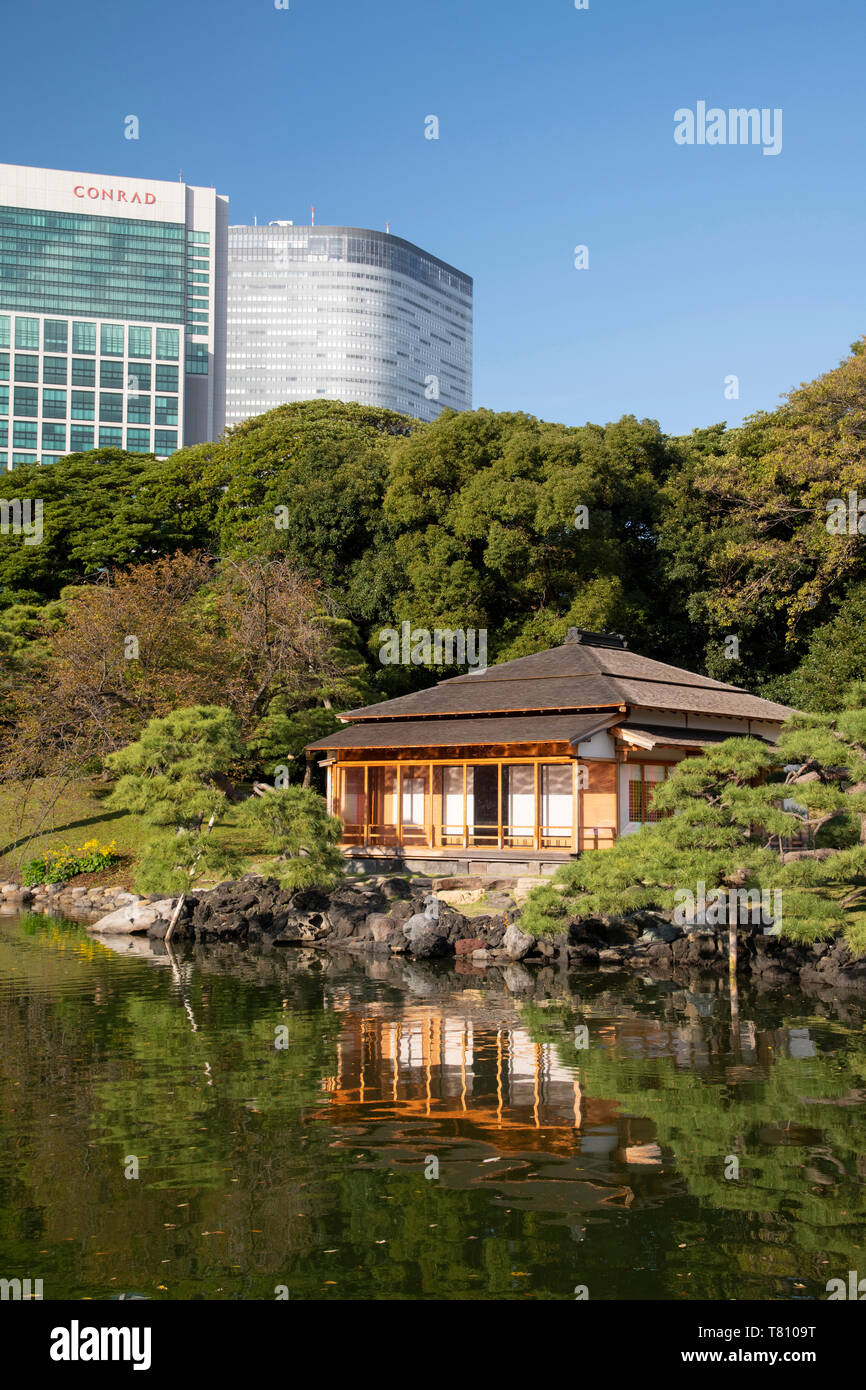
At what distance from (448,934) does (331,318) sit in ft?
539

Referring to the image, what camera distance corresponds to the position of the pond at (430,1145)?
6.88 m

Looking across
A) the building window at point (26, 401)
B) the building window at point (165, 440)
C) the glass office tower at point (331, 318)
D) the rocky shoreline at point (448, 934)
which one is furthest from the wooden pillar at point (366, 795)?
the glass office tower at point (331, 318)

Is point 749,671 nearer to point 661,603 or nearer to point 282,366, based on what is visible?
point 661,603

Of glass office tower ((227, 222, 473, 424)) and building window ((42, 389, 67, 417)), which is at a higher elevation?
glass office tower ((227, 222, 473, 424))

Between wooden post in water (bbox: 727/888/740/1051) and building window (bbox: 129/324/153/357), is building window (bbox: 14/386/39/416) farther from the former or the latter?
wooden post in water (bbox: 727/888/740/1051)

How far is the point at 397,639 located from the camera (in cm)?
3744

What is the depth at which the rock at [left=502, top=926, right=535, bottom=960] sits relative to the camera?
19.7 m

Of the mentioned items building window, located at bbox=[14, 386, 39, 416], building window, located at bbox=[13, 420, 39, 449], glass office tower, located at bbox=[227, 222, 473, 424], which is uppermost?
glass office tower, located at bbox=[227, 222, 473, 424]

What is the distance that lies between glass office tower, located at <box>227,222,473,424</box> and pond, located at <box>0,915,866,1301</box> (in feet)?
533

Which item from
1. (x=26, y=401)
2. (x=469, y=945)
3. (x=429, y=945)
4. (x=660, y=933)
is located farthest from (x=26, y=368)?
(x=660, y=933)

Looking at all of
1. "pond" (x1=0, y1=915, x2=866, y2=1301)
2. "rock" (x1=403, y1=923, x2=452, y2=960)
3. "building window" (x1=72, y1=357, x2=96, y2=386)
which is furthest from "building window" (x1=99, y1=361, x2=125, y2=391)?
"pond" (x1=0, y1=915, x2=866, y2=1301)

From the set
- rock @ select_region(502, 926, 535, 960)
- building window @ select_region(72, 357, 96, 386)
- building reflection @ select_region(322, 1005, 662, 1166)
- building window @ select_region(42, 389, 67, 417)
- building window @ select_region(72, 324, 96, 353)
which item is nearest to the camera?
building reflection @ select_region(322, 1005, 662, 1166)

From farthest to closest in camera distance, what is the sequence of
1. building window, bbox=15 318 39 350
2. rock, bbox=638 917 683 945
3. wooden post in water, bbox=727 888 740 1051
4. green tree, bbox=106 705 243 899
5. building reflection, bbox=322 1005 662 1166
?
building window, bbox=15 318 39 350
green tree, bbox=106 705 243 899
rock, bbox=638 917 683 945
wooden post in water, bbox=727 888 740 1051
building reflection, bbox=322 1005 662 1166

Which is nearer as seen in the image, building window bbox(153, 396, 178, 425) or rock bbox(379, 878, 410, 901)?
rock bbox(379, 878, 410, 901)
